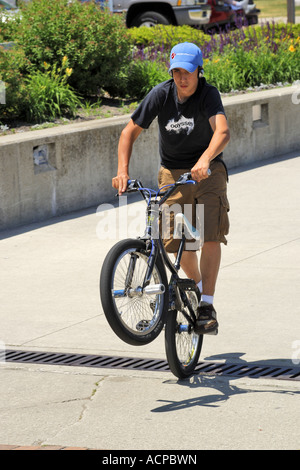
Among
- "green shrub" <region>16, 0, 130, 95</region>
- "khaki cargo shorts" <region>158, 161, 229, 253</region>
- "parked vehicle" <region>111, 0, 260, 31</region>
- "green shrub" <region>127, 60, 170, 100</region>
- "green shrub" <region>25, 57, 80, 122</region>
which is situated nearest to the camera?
"khaki cargo shorts" <region>158, 161, 229, 253</region>

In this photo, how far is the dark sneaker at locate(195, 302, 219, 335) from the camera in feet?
17.6

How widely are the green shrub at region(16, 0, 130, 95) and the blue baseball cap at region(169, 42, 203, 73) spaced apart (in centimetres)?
617

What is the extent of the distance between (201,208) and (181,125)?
0.48 m

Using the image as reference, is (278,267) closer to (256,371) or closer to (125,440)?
(256,371)

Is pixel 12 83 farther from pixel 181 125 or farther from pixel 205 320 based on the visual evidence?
pixel 205 320

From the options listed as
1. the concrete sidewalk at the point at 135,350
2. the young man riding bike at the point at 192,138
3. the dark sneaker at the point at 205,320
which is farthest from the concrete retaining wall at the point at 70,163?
the dark sneaker at the point at 205,320

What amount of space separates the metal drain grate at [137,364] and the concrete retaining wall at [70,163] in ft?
11.5

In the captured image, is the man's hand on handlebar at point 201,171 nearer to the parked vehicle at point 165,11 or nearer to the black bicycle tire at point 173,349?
the black bicycle tire at point 173,349

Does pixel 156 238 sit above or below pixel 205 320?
above

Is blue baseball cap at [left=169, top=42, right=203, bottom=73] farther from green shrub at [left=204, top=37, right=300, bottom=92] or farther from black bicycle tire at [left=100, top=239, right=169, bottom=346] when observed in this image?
green shrub at [left=204, top=37, right=300, bottom=92]

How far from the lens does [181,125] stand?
5387 mm

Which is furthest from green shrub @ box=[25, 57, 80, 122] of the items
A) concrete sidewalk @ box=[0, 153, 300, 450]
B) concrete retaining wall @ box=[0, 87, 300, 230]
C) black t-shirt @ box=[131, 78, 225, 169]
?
black t-shirt @ box=[131, 78, 225, 169]

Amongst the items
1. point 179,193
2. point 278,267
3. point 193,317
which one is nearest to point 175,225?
point 179,193

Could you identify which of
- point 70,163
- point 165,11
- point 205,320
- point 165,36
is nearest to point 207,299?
point 205,320
